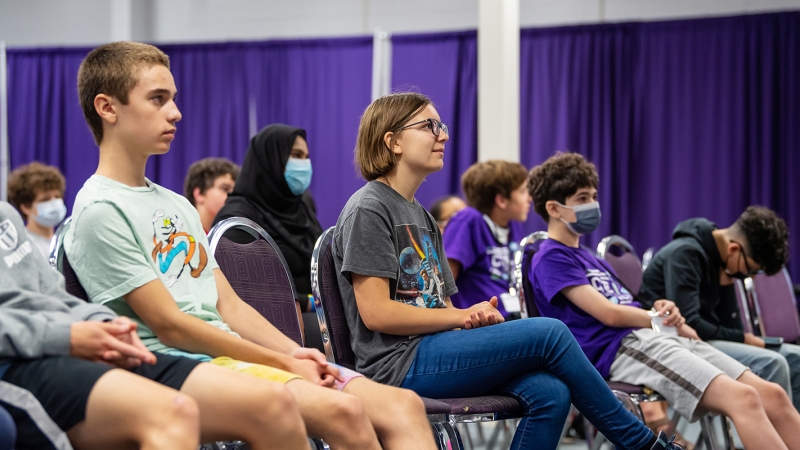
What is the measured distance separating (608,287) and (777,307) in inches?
62.1

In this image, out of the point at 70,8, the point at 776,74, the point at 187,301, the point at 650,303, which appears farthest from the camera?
the point at 70,8

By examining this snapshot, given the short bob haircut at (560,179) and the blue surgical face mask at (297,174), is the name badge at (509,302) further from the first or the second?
the blue surgical face mask at (297,174)

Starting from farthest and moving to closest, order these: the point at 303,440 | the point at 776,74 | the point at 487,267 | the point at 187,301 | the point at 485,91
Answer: the point at 776,74 < the point at 485,91 < the point at 487,267 < the point at 187,301 < the point at 303,440

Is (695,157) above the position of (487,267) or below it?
above

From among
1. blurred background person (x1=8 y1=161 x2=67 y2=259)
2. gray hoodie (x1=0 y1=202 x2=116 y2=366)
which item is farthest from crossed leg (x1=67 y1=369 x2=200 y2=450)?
blurred background person (x1=8 y1=161 x2=67 y2=259)

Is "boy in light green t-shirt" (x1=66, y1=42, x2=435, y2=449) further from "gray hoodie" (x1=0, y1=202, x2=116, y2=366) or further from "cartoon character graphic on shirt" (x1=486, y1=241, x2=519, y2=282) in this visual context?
"cartoon character graphic on shirt" (x1=486, y1=241, x2=519, y2=282)

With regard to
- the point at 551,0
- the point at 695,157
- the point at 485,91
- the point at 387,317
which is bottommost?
the point at 387,317

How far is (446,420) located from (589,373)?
1.23 feet

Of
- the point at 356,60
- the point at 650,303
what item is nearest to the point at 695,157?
the point at 356,60

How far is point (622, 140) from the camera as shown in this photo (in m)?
6.25

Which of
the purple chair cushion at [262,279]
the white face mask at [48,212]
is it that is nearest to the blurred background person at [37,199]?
the white face mask at [48,212]

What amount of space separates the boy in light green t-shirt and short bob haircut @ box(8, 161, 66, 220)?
262 centimetres

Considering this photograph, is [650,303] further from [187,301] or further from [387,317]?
[187,301]

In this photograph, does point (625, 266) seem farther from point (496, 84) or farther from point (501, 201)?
point (496, 84)
